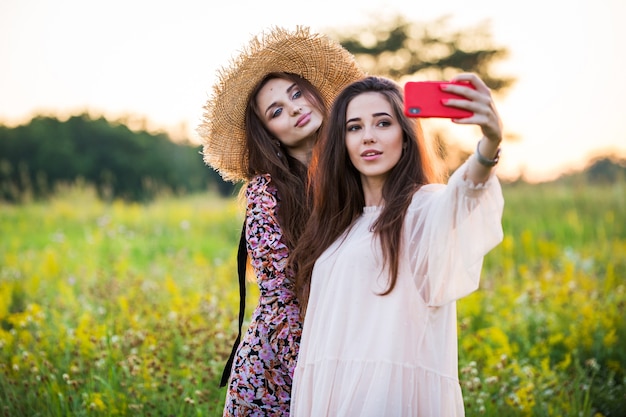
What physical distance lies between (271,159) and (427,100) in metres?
1.21

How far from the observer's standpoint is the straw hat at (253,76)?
11.8 ft

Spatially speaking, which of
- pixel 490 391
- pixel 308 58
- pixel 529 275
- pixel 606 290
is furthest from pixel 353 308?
pixel 529 275

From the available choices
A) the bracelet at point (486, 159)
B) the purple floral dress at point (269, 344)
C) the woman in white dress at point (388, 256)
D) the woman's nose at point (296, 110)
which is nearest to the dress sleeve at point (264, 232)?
the purple floral dress at point (269, 344)

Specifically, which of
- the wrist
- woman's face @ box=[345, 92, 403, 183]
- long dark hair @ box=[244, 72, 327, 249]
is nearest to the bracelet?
the wrist

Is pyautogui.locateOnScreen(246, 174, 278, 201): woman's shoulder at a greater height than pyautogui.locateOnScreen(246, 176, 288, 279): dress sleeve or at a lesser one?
greater

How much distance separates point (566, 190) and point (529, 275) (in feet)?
15.7

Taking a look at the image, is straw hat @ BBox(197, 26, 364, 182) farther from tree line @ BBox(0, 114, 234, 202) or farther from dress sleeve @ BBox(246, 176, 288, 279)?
tree line @ BBox(0, 114, 234, 202)

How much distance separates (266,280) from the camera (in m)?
3.16

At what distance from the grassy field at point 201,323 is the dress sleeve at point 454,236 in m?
1.33

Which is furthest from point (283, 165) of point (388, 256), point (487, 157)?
point (487, 157)

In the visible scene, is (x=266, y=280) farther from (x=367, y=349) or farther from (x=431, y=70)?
(x=431, y=70)

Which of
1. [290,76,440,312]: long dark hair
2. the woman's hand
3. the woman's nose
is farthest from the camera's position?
the woman's nose

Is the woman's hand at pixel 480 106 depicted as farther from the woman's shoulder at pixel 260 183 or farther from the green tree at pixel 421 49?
the green tree at pixel 421 49

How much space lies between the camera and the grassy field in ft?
13.9
